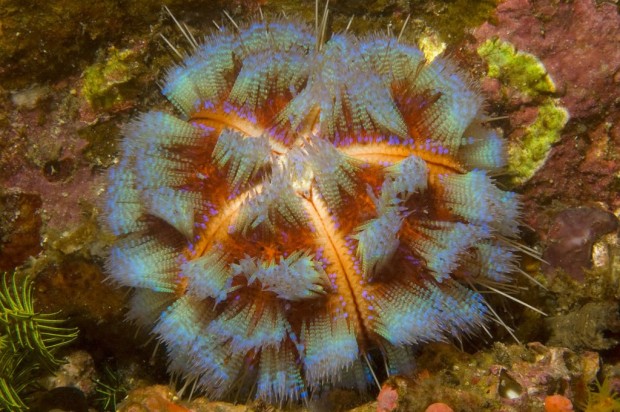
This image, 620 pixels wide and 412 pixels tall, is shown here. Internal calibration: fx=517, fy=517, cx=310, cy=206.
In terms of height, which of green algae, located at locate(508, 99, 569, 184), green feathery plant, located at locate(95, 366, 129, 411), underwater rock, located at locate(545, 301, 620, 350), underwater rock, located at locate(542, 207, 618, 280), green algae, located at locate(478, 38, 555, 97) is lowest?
green feathery plant, located at locate(95, 366, 129, 411)

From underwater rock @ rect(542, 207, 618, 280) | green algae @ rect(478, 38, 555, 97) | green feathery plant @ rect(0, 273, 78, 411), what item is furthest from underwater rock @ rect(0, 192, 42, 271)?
underwater rock @ rect(542, 207, 618, 280)

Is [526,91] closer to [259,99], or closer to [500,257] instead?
[500,257]

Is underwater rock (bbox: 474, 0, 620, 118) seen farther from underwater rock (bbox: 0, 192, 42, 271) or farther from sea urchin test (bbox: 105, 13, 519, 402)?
underwater rock (bbox: 0, 192, 42, 271)

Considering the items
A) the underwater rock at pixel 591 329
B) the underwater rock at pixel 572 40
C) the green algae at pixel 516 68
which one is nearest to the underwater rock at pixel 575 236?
the underwater rock at pixel 591 329

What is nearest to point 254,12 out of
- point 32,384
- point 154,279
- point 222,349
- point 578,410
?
point 154,279

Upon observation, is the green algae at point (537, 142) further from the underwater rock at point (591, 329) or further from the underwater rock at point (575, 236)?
the underwater rock at point (591, 329)

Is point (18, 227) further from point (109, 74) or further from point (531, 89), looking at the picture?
point (531, 89)

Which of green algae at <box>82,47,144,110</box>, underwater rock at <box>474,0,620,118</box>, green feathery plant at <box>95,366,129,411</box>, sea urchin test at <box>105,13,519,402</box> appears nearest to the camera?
sea urchin test at <box>105,13,519,402</box>

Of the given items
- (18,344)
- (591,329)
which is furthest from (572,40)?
(18,344)
